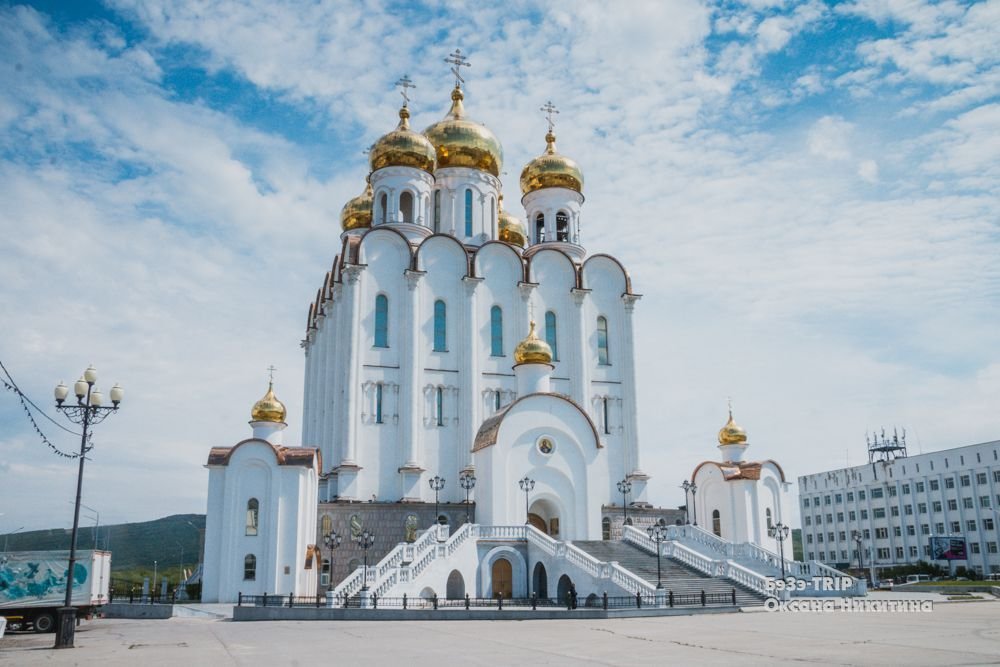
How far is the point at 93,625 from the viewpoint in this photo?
22281 millimetres

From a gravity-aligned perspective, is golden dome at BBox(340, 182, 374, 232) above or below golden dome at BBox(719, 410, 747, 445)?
above

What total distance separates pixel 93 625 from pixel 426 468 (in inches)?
566

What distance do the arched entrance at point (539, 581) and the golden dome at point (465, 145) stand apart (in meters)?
19.7

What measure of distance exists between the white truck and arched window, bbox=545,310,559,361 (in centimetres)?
2023

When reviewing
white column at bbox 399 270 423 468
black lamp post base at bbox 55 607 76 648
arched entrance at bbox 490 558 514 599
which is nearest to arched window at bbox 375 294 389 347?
white column at bbox 399 270 423 468

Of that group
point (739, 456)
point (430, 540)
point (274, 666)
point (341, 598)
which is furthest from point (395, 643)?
point (739, 456)

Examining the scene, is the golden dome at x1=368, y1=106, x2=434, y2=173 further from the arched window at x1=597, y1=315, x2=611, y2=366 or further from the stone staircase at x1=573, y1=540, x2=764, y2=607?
the stone staircase at x1=573, y1=540, x2=764, y2=607

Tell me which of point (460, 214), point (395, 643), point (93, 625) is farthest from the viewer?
point (460, 214)

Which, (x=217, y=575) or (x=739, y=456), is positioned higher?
(x=739, y=456)

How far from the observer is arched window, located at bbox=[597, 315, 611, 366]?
38.7 m

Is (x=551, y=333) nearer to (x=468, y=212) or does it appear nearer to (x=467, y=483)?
(x=468, y=212)

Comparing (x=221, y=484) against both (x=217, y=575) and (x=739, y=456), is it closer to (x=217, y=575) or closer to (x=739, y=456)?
(x=217, y=575)

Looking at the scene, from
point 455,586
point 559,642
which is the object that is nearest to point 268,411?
point 455,586

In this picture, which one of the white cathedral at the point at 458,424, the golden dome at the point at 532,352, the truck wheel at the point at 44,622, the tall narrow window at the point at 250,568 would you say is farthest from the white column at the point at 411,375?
the truck wheel at the point at 44,622
